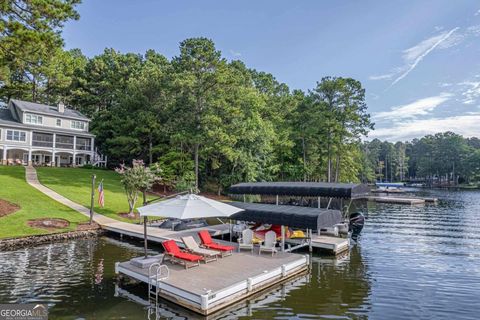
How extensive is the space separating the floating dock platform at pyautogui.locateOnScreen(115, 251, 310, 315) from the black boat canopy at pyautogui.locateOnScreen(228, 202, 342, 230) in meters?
1.85

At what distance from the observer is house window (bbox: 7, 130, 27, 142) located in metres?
46.4

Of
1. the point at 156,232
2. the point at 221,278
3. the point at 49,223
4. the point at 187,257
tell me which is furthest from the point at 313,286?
the point at 49,223

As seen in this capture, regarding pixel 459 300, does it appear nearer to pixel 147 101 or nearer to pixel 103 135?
pixel 147 101

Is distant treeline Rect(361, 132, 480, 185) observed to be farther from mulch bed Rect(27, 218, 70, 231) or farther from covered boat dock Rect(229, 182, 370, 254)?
mulch bed Rect(27, 218, 70, 231)

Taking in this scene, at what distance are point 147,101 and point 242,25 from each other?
24.9 meters

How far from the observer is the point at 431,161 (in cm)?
11131

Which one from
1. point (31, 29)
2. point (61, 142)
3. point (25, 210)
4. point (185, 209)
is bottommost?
point (25, 210)

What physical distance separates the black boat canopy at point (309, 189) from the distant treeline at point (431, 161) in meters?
86.6

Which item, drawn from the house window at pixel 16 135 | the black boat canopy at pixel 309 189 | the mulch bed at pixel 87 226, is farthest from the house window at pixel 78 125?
the black boat canopy at pixel 309 189

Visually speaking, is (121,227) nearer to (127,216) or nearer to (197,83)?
(127,216)

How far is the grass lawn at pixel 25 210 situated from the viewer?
2055 cm

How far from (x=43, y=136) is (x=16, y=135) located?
359 cm

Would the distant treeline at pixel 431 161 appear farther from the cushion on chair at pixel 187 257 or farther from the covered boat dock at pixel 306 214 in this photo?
the cushion on chair at pixel 187 257

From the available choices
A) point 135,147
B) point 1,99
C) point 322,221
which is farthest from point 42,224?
point 1,99
